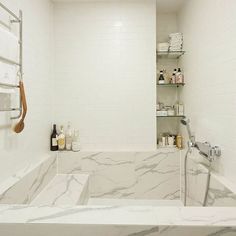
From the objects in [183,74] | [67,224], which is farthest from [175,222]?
[183,74]

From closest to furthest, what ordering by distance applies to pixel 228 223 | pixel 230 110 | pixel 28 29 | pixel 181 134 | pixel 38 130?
pixel 228 223 < pixel 230 110 < pixel 28 29 < pixel 38 130 < pixel 181 134

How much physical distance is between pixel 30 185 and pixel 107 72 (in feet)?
4.43

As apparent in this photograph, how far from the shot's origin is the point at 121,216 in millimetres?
908

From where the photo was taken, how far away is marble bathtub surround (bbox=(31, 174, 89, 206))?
180 centimetres

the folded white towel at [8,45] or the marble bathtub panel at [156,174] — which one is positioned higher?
the folded white towel at [8,45]

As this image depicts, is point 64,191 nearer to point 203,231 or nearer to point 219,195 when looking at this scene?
point 219,195

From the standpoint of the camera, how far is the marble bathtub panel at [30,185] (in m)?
1.44

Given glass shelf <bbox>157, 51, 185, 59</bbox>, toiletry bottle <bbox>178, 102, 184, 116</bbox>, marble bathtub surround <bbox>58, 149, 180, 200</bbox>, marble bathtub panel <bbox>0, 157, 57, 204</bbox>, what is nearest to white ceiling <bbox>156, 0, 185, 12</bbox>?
glass shelf <bbox>157, 51, 185, 59</bbox>

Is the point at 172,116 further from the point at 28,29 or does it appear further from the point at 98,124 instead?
the point at 28,29

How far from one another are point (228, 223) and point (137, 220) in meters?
0.31

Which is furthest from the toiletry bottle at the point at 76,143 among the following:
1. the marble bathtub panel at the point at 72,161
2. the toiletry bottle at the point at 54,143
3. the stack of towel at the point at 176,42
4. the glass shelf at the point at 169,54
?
the stack of towel at the point at 176,42

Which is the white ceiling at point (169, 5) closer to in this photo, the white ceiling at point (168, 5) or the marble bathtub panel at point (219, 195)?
the white ceiling at point (168, 5)

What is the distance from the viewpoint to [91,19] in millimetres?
2539

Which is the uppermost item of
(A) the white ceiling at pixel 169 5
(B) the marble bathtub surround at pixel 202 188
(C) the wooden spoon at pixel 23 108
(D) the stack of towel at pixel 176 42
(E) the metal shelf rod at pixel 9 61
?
(A) the white ceiling at pixel 169 5
